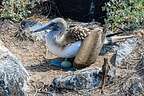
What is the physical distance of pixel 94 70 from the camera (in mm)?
7273

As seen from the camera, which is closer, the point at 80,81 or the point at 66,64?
the point at 80,81

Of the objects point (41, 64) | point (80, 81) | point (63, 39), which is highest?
point (63, 39)

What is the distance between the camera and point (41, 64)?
8.15 meters

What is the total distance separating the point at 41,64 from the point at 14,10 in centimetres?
165

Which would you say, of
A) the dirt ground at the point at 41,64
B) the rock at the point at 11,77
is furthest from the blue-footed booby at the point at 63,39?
the rock at the point at 11,77

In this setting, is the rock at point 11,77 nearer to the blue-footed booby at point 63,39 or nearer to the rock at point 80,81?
the rock at point 80,81

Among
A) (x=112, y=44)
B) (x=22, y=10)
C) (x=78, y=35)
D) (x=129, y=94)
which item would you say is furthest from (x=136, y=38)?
(x=22, y=10)

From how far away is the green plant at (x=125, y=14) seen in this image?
900 cm

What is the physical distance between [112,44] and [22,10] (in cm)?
197

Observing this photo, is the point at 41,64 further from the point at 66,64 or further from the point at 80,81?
the point at 80,81

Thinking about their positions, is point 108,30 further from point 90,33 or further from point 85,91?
point 85,91

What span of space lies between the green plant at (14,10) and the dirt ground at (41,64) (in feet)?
0.43

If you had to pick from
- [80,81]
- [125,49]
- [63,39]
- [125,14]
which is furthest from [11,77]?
[125,14]

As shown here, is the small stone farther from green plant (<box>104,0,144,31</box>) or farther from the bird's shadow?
green plant (<box>104,0,144,31</box>)
